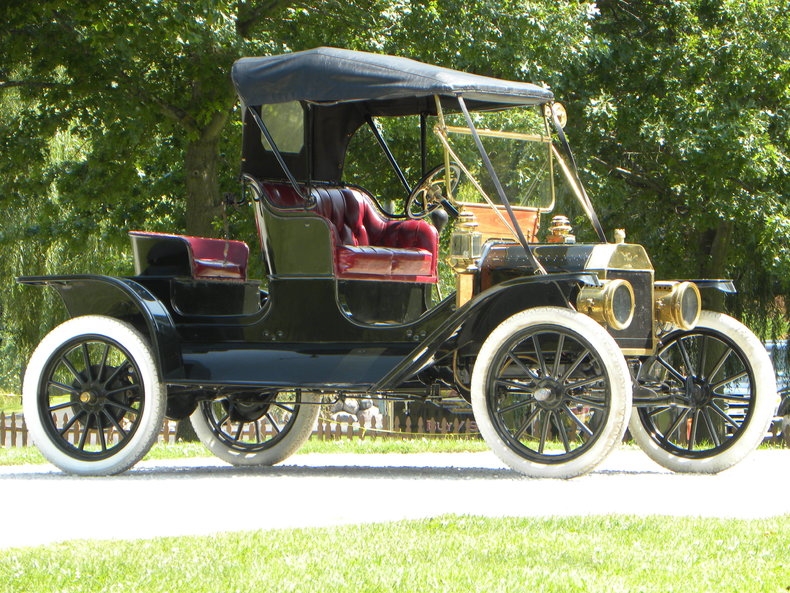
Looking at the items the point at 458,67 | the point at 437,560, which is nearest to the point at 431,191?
the point at 437,560

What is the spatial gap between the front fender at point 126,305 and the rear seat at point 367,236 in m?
1.08

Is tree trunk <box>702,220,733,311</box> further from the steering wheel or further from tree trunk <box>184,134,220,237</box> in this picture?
the steering wheel

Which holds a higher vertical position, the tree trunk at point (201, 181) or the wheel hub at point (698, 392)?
the tree trunk at point (201, 181)

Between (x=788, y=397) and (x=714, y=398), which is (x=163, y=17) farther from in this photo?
(x=788, y=397)

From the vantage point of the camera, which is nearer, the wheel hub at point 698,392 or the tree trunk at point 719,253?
the wheel hub at point 698,392

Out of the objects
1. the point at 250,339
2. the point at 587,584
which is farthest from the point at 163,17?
the point at 587,584

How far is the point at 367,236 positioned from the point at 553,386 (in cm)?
232

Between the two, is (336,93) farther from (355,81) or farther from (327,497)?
(327,497)

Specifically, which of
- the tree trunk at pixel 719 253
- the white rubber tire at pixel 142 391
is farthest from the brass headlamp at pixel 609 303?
the tree trunk at pixel 719 253

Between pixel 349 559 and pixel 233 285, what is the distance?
4611 millimetres

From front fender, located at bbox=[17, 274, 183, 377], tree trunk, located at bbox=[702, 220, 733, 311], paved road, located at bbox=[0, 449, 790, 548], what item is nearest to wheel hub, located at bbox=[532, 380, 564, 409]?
paved road, located at bbox=[0, 449, 790, 548]

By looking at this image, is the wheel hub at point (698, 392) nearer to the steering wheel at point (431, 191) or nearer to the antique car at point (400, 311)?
the antique car at point (400, 311)

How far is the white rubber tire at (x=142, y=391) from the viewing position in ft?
28.4

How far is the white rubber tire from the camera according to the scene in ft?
28.4
